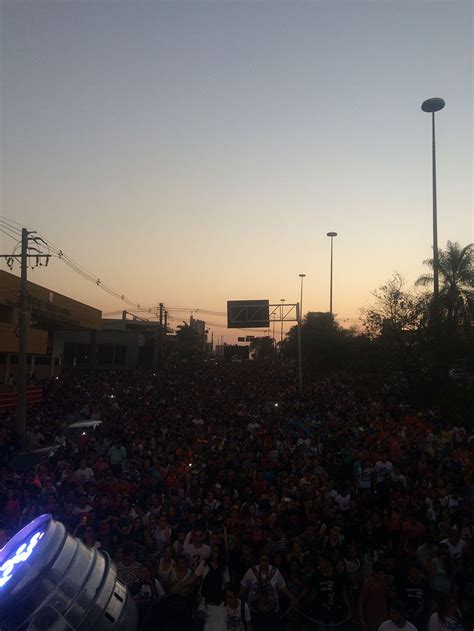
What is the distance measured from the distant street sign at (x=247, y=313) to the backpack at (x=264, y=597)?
80.7ft

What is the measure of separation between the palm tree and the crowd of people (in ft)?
29.4

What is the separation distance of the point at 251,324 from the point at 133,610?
27863 millimetres

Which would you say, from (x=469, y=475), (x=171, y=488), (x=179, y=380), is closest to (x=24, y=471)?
(x=171, y=488)

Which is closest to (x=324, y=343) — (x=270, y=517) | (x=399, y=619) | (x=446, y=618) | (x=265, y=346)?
(x=270, y=517)

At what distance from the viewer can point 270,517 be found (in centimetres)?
846

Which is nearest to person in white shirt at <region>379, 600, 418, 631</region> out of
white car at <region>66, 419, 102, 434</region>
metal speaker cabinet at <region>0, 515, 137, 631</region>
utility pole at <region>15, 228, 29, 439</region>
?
metal speaker cabinet at <region>0, 515, 137, 631</region>

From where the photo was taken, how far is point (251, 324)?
3141 cm

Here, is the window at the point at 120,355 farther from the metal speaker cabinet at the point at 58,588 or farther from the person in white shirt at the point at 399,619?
the metal speaker cabinet at the point at 58,588

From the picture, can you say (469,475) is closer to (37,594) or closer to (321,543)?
(321,543)

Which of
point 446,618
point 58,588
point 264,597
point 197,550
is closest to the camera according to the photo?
point 58,588

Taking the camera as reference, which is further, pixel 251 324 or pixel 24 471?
pixel 251 324

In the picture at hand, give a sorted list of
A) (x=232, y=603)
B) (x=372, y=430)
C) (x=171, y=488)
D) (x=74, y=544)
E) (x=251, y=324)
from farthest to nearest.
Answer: (x=251, y=324)
(x=372, y=430)
(x=171, y=488)
(x=232, y=603)
(x=74, y=544)

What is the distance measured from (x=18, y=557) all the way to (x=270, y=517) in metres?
5.68

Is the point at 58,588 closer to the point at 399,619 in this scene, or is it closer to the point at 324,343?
the point at 399,619
